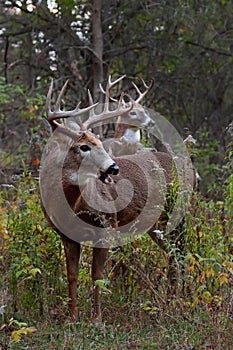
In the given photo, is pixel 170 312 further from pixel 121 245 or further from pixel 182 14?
pixel 182 14

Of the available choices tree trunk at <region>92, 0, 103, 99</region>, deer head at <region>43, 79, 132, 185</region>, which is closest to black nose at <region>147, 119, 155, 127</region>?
tree trunk at <region>92, 0, 103, 99</region>

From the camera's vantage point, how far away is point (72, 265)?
19.8 ft

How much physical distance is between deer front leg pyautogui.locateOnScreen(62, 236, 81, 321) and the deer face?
1.84ft

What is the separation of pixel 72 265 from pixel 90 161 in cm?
95

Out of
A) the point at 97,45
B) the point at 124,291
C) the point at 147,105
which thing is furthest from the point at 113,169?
the point at 147,105

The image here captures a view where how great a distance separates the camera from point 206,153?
13.6 meters

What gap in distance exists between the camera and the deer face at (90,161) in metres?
5.82

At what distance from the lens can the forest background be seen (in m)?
5.06

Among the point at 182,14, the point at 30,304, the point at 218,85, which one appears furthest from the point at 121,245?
the point at 218,85

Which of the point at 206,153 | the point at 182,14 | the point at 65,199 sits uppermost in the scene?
the point at 182,14

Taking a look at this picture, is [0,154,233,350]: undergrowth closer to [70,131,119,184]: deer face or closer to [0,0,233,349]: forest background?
[0,0,233,349]: forest background

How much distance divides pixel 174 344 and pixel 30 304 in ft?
6.23

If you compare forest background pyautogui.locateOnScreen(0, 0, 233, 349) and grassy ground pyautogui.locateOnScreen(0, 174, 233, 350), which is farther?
forest background pyautogui.locateOnScreen(0, 0, 233, 349)

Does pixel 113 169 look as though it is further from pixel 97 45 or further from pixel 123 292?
pixel 97 45
